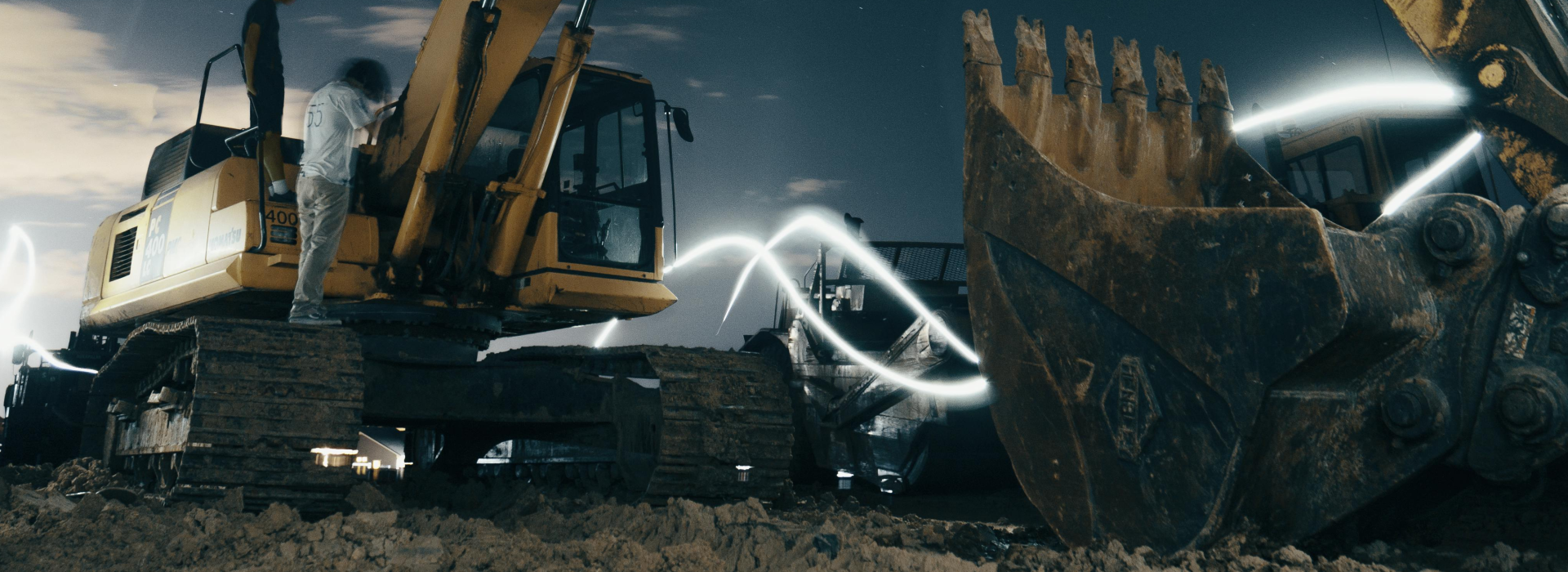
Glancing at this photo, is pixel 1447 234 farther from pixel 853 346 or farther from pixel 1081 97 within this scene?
pixel 853 346

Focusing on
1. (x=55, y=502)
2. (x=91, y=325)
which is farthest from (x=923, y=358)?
(x=91, y=325)

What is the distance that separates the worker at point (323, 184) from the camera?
5488 mm

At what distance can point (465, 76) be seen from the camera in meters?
5.33

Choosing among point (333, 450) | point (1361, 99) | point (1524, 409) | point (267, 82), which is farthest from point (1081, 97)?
point (1361, 99)

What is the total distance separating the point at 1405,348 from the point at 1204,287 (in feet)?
1.44

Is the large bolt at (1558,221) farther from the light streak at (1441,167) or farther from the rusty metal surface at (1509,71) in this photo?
the light streak at (1441,167)

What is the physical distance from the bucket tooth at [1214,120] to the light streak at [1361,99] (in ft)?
11.1

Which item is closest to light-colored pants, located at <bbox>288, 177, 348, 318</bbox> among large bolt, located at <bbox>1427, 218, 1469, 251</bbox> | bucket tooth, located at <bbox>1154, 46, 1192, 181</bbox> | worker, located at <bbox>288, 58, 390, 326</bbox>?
worker, located at <bbox>288, 58, 390, 326</bbox>

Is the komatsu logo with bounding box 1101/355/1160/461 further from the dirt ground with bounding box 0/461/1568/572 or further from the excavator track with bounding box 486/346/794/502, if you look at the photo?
the excavator track with bounding box 486/346/794/502

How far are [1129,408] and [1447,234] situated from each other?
81 cm

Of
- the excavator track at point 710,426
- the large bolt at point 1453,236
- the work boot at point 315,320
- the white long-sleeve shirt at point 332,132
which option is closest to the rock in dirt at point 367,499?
the work boot at point 315,320

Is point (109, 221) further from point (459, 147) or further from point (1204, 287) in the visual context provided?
point (1204, 287)

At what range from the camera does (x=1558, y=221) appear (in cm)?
221

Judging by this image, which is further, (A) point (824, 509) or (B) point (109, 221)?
(B) point (109, 221)
